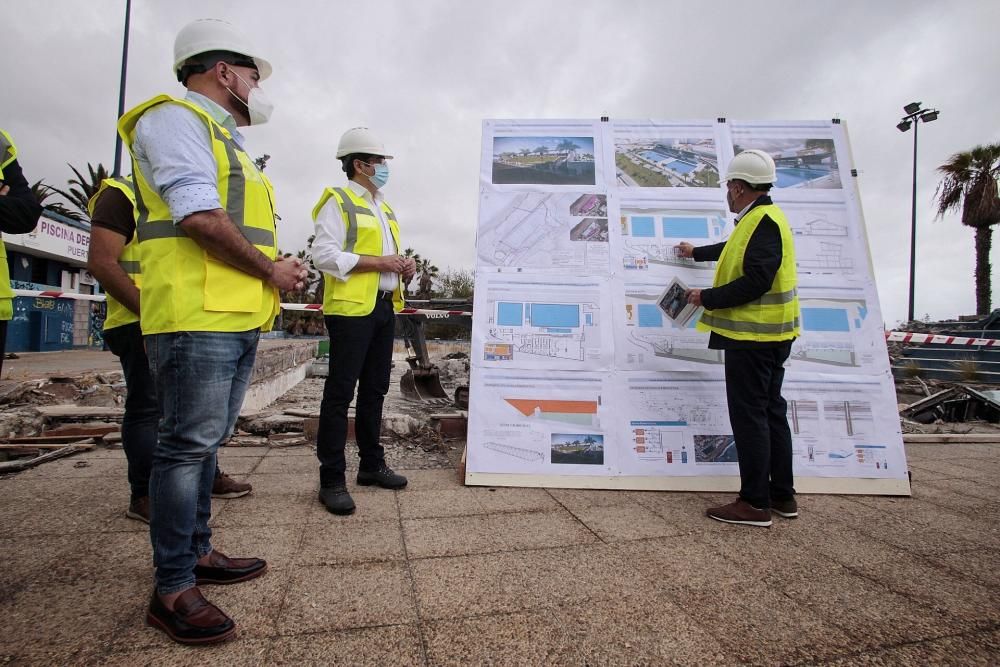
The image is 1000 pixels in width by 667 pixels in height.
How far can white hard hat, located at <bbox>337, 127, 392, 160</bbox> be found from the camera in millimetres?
2986

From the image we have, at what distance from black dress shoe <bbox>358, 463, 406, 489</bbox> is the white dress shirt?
110cm

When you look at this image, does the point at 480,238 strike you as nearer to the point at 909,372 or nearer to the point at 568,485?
the point at 568,485

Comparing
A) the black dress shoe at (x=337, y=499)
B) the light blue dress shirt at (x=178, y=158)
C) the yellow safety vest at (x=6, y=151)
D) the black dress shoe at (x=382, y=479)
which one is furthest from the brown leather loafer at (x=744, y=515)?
the yellow safety vest at (x=6, y=151)

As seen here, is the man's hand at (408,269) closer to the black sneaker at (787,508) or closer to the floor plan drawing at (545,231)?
the floor plan drawing at (545,231)

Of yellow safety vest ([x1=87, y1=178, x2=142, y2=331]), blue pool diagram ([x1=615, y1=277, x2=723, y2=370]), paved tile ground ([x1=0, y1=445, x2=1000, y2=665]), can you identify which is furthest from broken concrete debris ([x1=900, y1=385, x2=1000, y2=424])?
yellow safety vest ([x1=87, y1=178, x2=142, y2=331])

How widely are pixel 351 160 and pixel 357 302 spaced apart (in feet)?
2.95

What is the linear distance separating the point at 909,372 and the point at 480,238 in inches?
431

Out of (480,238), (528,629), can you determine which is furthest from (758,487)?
(480,238)

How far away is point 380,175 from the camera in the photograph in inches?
120

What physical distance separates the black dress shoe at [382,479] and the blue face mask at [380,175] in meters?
1.74

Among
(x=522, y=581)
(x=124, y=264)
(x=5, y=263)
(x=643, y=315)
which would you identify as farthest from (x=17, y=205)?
(x=643, y=315)

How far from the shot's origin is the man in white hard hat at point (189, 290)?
5.09 ft

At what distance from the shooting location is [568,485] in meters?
3.05

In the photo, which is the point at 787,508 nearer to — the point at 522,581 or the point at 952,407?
the point at 522,581
